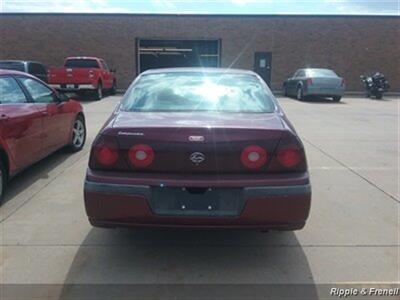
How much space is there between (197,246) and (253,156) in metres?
1.08

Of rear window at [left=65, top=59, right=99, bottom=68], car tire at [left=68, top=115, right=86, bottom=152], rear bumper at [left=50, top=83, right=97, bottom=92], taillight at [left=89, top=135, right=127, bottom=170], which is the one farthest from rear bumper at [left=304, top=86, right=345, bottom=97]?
taillight at [left=89, top=135, right=127, bottom=170]

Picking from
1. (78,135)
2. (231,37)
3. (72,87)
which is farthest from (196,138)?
(231,37)

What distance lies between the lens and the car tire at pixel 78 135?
7973 millimetres

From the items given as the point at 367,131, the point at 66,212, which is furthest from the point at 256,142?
the point at 367,131

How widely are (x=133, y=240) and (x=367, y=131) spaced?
28.2 ft

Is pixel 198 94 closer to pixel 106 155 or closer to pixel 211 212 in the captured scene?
pixel 106 155

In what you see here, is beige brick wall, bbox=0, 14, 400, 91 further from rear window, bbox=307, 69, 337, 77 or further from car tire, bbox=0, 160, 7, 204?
car tire, bbox=0, 160, 7, 204

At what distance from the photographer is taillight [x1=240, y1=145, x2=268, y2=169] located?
138 inches

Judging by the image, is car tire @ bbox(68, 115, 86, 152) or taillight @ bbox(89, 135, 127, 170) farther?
car tire @ bbox(68, 115, 86, 152)

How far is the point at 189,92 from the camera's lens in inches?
174

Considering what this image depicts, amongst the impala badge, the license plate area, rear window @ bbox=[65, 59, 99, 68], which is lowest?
rear window @ bbox=[65, 59, 99, 68]

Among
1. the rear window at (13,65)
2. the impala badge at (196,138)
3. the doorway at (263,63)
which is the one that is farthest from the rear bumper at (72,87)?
the impala badge at (196,138)

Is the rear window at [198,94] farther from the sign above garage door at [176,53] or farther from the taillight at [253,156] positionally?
the sign above garage door at [176,53]

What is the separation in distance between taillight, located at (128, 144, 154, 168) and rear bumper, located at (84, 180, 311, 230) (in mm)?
184
